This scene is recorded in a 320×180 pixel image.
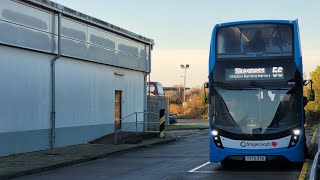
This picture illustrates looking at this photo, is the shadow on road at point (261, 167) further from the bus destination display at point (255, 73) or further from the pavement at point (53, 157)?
the pavement at point (53, 157)

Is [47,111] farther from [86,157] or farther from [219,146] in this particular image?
[219,146]

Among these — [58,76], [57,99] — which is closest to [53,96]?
[57,99]

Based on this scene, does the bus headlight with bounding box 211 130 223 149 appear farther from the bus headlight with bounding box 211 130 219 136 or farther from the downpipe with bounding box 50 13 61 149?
the downpipe with bounding box 50 13 61 149

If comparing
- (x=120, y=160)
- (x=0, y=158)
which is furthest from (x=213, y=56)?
(x=0, y=158)

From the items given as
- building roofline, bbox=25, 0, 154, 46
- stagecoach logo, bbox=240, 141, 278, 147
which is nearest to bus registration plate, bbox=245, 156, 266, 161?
stagecoach logo, bbox=240, 141, 278, 147

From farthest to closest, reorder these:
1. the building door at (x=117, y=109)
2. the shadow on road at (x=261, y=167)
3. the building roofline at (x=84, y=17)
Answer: the building door at (x=117, y=109) → the building roofline at (x=84, y=17) → the shadow on road at (x=261, y=167)

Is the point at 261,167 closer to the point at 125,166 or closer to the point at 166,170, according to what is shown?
the point at 166,170

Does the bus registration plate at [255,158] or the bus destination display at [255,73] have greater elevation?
the bus destination display at [255,73]

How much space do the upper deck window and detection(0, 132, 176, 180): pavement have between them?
628cm

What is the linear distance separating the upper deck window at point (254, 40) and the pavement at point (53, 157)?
6283 mm

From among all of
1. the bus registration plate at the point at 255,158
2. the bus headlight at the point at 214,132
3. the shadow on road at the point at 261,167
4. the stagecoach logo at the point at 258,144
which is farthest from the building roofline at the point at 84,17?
the bus registration plate at the point at 255,158

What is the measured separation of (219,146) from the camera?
46.7 feet

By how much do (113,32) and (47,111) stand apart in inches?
291

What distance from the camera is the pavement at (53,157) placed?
14.7m
